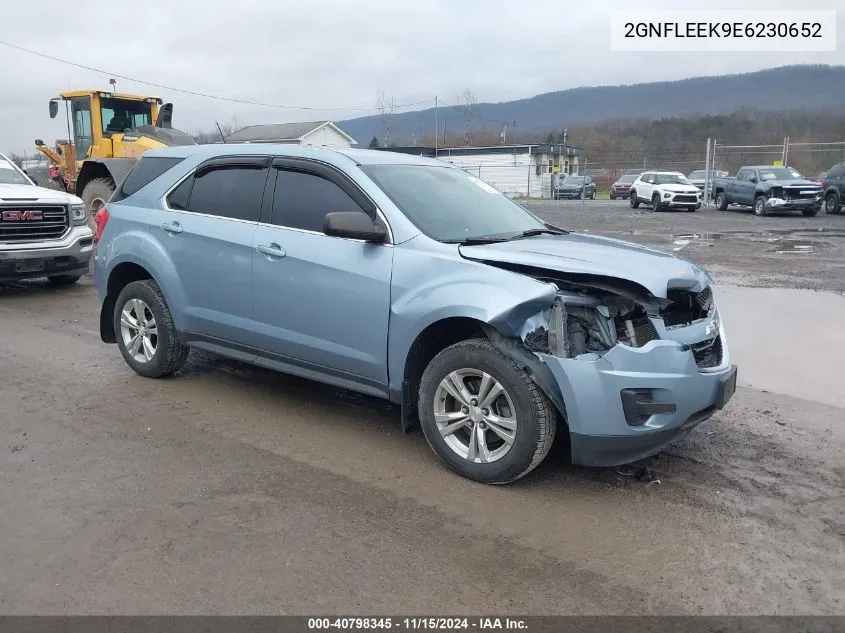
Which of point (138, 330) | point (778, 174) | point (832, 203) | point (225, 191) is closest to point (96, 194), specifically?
point (138, 330)

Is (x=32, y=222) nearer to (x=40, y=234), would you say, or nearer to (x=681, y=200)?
(x=40, y=234)

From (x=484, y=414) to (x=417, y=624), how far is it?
1.40 m

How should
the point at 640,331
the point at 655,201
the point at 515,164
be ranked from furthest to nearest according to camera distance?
the point at 515,164 → the point at 655,201 → the point at 640,331

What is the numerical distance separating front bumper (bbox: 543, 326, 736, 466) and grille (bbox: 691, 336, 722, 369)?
0.70ft

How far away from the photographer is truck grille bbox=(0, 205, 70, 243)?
960 cm

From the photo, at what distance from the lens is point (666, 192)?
29.0 metres

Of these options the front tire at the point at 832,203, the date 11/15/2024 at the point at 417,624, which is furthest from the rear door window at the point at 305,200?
the front tire at the point at 832,203

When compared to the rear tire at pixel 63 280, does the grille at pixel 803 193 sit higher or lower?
higher

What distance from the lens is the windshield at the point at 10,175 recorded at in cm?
1080

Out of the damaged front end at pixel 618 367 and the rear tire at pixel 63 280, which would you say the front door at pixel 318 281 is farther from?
the rear tire at pixel 63 280

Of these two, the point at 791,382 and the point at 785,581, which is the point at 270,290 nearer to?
the point at 785,581

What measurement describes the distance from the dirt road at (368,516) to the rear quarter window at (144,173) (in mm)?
1692

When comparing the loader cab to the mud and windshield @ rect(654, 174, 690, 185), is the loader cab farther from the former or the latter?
windshield @ rect(654, 174, 690, 185)

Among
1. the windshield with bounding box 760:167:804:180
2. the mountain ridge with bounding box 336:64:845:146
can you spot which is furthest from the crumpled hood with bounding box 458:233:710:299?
the mountain ridge with bounding box 336:64:845:146
